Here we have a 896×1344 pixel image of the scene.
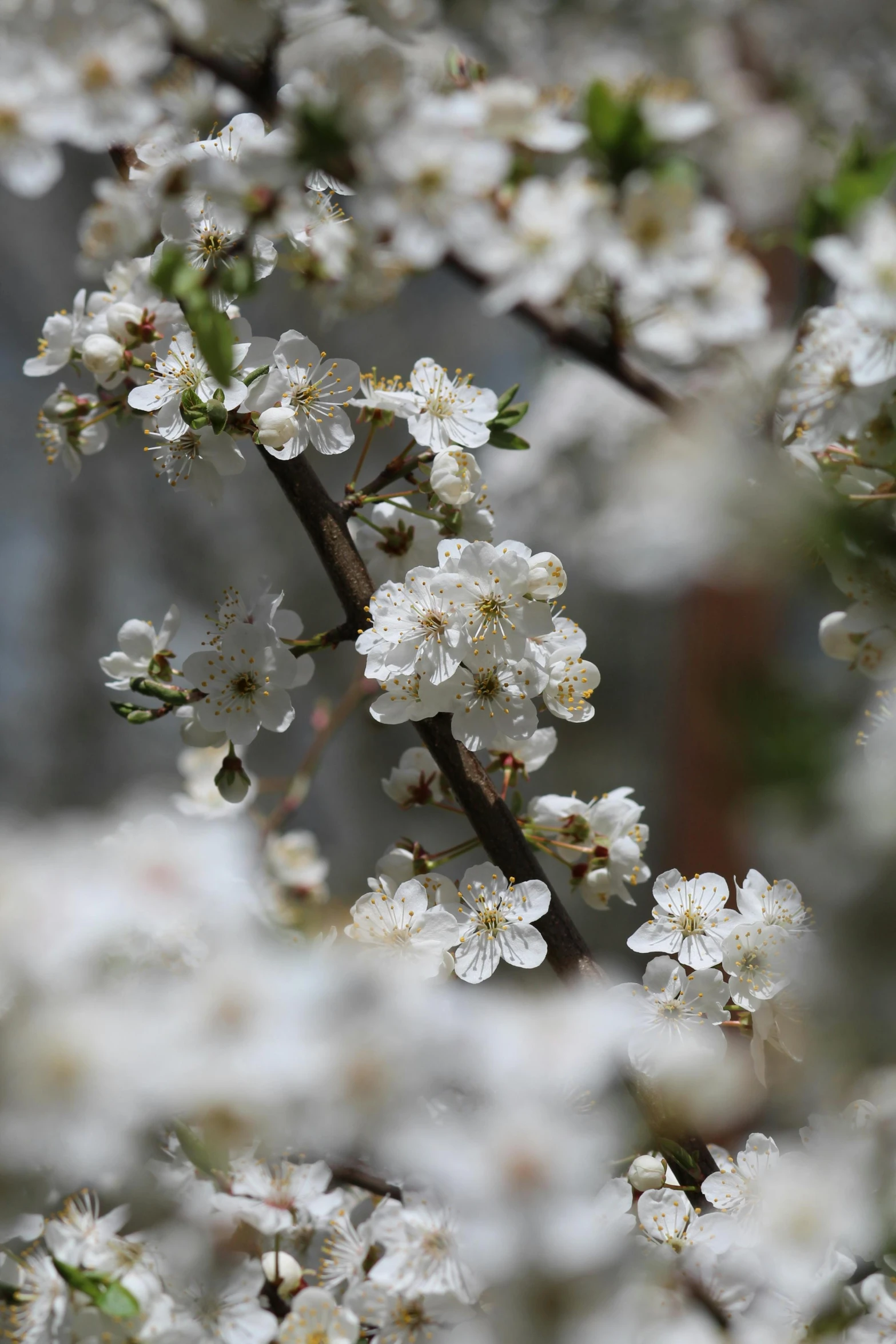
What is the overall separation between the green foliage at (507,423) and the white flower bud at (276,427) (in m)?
0.17

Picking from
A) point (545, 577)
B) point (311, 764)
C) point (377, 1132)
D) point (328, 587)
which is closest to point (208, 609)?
point (328, 587)

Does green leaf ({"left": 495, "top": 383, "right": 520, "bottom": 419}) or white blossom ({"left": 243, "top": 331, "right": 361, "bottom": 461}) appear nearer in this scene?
white blossom ({"left": 243, "top": 331, "right": 361, "bottom": 461})

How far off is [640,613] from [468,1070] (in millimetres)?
2774

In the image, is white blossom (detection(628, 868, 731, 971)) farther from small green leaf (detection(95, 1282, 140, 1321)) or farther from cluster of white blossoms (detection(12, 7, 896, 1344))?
small green leaf (detection(95, 1282, 140, 1321))

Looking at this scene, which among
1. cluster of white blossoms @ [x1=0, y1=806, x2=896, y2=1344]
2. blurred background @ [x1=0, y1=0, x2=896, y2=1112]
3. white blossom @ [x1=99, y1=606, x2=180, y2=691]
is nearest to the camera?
cluster of white blossoms @ [x1=0, y1=806, x2=896, y2=1344]

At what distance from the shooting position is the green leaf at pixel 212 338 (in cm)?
55

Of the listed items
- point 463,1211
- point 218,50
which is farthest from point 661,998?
point 218,50

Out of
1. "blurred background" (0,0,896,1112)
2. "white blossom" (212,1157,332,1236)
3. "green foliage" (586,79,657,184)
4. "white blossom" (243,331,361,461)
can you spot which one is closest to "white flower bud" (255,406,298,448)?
"white blossom" (243,331,361,461)

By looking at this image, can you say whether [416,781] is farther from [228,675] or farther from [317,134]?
[317,134]

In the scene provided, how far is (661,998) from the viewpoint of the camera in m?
0.68

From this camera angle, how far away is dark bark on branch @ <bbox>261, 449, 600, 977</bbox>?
0.70 meters

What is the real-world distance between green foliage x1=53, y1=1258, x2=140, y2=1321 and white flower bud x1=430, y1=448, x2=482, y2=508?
53 cm

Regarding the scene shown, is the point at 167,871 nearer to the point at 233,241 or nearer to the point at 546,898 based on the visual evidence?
the point at 546,898

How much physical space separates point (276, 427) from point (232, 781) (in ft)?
0.88
